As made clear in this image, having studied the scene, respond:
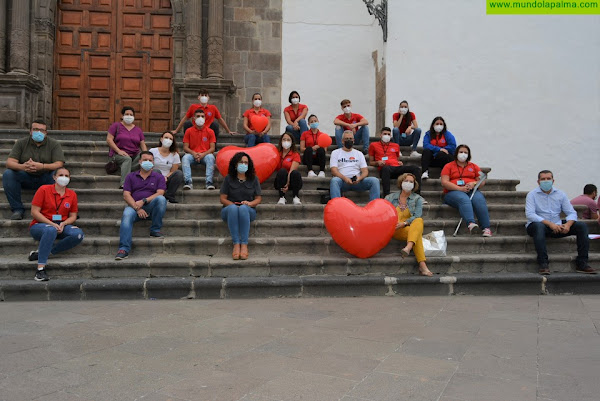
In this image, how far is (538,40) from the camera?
10.9 meters

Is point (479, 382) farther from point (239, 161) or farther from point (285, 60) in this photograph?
point (285, 60)

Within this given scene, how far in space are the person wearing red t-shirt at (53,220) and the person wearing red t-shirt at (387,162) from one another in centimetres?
416

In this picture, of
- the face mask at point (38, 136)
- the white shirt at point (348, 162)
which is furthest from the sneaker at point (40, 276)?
the white shirt at point (348, 162)

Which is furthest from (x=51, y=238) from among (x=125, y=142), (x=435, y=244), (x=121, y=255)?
(x=435, y=244)

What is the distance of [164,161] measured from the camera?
24.1ft

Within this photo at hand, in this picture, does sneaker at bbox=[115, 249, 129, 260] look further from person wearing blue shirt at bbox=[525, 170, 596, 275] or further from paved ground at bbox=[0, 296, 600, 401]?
→ person wearing blue shirt at bbox=[525, 170, 596, 275]

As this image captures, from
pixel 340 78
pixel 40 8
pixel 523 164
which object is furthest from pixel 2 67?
pixel 523 164

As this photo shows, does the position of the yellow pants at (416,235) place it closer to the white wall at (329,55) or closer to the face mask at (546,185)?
the face mask at (546,185)

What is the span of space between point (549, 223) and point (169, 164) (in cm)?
509

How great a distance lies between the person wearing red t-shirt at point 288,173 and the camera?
7305 millimetres

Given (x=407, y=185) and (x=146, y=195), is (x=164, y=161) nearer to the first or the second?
(x=146, y=195)

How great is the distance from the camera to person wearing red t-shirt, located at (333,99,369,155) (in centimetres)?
895

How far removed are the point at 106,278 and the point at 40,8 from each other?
861 centimetres

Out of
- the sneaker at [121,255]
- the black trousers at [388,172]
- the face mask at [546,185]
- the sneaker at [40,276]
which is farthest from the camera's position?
the black trousers at [388,172]
